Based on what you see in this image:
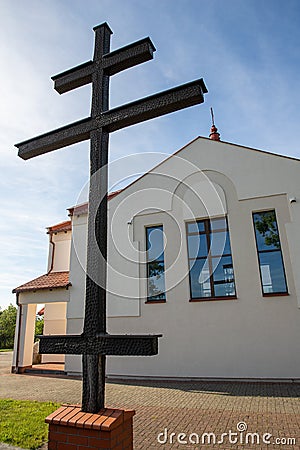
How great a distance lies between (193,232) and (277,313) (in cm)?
339

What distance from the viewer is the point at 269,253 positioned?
352 inches

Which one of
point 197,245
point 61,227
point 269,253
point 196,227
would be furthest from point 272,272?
point 61,227

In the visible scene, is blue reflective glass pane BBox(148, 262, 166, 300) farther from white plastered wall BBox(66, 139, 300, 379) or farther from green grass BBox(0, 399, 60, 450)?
green grass BBox(0, 399, 60, 450)

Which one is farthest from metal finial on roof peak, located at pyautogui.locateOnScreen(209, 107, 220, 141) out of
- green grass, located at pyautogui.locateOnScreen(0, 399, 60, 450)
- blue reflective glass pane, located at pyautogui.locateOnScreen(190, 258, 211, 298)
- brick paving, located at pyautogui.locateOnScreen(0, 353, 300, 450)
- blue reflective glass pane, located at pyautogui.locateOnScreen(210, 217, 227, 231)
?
green grass, located at pyautogui.locateOnScreen(0, 399, 60, 450)

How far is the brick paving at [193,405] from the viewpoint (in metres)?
3.99

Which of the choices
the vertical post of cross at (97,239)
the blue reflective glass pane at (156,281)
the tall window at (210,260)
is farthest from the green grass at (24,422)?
the tall window at (210,260)

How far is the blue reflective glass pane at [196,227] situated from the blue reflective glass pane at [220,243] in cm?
43

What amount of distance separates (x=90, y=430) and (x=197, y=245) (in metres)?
7.89

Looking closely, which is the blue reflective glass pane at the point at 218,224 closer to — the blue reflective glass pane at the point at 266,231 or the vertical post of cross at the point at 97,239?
the blue reflective glass pane at the point at 266,231

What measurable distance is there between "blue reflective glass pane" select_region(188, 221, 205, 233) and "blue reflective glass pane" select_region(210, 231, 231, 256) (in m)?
0.43

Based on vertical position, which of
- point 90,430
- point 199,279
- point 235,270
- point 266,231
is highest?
point 266,231

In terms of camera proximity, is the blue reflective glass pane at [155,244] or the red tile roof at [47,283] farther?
the red tile roof at [47,283]

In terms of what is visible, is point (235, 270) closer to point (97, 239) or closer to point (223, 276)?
point (223, 276)

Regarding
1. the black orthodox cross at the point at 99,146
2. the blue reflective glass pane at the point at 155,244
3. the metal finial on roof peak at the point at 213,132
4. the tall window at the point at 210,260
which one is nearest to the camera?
the black orthodox cross at the point at 99,146
